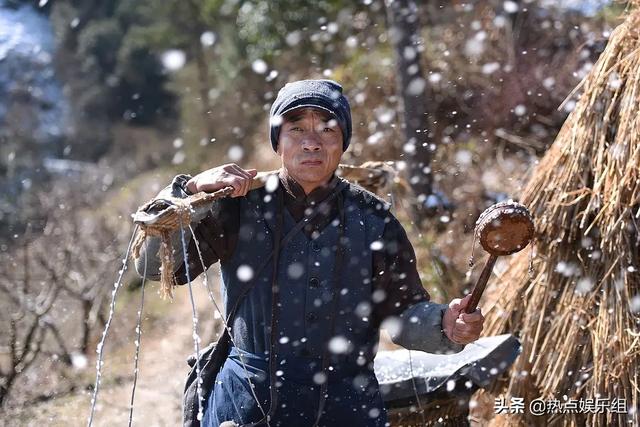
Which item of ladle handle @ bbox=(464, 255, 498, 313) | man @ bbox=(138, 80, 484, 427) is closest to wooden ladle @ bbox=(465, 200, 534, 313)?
ladle handle @ bbox=(464, 255, 498, 313)

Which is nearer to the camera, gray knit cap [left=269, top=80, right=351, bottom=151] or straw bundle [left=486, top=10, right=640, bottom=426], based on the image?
gray knit cap [left=269, top=80, right=351, bottom=151]

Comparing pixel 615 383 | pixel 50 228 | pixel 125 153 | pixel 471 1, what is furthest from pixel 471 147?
pixel 125 153

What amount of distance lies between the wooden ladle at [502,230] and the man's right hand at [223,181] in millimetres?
627

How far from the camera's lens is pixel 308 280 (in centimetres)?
228

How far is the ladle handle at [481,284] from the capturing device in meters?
2.07

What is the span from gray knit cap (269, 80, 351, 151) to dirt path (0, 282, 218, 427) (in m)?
3.13

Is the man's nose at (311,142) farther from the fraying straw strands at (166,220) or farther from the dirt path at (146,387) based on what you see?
Result: the dirt path at (146,387)

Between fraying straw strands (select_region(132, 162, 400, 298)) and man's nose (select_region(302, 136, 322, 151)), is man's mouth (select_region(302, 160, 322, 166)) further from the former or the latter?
fraying straw strands (select_region(132, 162, 400, 298))

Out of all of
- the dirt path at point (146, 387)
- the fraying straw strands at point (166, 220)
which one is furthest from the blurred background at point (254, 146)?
the fraying straw strands at point (166, 220)

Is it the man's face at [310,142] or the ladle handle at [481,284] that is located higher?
the man's face at [310,142]

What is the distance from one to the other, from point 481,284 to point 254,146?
11.3 m

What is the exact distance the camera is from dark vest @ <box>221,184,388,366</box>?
2.28 meters

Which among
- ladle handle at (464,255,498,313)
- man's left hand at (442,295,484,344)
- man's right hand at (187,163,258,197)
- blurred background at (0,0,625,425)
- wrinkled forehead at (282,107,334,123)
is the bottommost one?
man's left hand at (442,295,484,344)

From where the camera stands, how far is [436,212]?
288 inches
